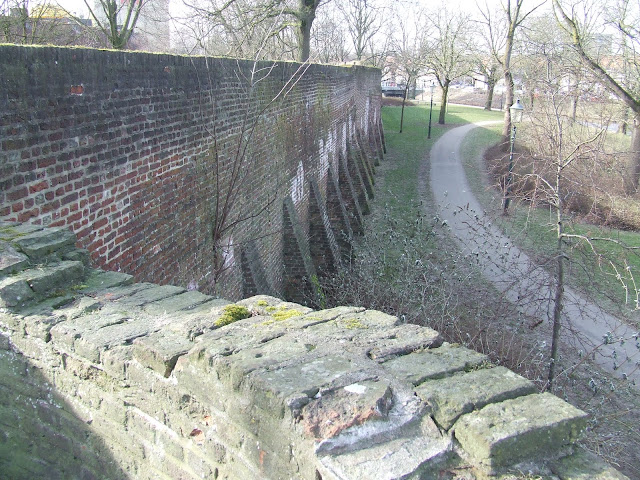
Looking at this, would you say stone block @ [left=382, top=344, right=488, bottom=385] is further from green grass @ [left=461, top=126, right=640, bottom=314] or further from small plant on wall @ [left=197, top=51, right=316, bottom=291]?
green grass @ [left=461, top=126, right=640, bottom=314]

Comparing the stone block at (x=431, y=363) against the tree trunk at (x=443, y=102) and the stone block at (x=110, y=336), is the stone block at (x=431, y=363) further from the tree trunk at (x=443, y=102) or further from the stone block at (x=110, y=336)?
the tree trunk at (x=443, y=102)

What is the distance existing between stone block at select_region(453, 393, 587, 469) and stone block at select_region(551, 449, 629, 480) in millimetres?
52

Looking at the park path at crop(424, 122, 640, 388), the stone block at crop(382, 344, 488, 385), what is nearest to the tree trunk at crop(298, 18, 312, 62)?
the park path at crop(424, 122, 640, 388)

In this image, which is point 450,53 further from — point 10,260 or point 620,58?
point 10,260

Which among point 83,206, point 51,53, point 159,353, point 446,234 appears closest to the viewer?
point 159,353

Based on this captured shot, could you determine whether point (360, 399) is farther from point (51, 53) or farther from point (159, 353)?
point (51, 53)

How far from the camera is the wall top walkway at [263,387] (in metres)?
2.11

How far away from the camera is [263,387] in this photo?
2281mm

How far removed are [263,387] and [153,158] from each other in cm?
343

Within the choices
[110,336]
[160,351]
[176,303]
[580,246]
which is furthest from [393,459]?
[580,246]

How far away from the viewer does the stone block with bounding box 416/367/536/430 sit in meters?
2.22

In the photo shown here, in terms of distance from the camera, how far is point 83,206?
421 centimetres

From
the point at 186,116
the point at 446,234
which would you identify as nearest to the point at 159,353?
the point at 186,116

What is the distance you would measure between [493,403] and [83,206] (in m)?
3.34
